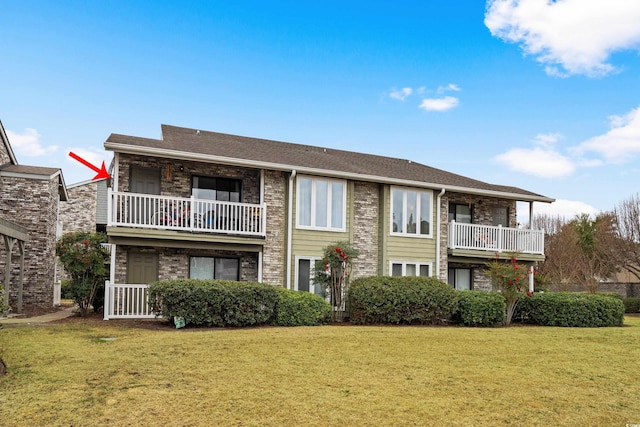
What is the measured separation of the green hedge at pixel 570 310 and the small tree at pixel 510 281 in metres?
0.97

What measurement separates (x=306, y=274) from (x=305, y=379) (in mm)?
9559

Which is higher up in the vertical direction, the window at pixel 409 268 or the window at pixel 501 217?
the window at pixel 501 217

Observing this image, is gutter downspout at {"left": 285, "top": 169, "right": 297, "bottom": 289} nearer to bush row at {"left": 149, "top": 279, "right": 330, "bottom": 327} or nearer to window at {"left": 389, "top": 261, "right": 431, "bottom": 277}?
bush row at {"left": 149, "top": 279, "right": 330, "bottom": 327}

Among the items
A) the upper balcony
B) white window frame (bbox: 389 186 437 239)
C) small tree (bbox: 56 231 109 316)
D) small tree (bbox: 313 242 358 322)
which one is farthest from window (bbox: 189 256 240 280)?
the upper balcony

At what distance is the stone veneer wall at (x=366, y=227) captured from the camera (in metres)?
18.0

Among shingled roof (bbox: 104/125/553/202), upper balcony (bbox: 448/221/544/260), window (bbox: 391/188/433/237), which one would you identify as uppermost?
shingled roof (bbox: 104/125/553/202)

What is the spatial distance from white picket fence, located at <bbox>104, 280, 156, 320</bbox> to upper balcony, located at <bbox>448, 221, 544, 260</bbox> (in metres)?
10.9

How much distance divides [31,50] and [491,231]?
17.5 metres

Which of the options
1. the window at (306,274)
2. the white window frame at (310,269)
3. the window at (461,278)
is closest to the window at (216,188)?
the white window frame at (310,269)

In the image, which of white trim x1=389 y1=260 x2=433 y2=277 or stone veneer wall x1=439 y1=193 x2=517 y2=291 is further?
stone veneer wall x1=439 y1=193 x2=517 y2=291

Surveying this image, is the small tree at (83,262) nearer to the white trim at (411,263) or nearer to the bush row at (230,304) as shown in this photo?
the bush row at (230,304)

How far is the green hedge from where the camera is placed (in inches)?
646

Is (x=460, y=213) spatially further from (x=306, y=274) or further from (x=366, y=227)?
(x=306, y=274)

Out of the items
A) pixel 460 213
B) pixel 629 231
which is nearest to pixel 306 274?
pixel 460 213
